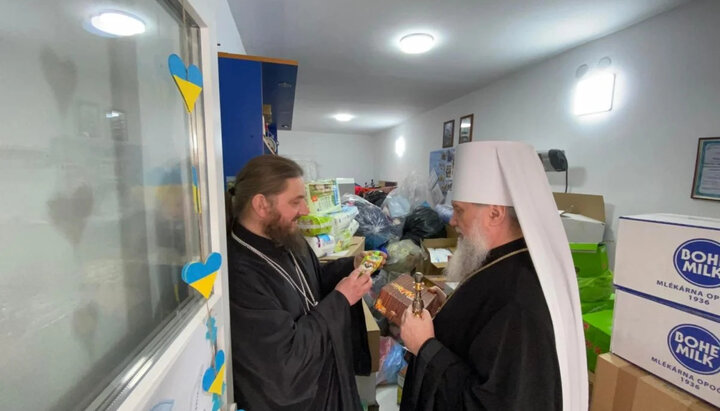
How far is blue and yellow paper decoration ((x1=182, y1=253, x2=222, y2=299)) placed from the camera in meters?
0.50

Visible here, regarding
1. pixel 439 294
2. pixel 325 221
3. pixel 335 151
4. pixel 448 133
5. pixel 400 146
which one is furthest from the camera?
pixel 335 151

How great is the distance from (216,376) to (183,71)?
594mm

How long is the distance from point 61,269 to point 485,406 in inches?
32.2

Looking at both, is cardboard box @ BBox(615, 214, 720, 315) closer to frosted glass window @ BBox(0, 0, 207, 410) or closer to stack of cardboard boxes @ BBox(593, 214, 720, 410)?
stack of cardboard boxes @ BBox(593, 214, 720, 410)

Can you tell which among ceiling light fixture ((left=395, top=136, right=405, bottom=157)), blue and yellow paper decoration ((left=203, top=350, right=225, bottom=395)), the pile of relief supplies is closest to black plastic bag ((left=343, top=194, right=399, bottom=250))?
the pile of relief supplies

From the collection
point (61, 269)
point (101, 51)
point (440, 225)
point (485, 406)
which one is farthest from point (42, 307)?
point (440, 225)

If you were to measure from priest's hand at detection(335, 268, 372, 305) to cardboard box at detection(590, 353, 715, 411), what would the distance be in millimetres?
928

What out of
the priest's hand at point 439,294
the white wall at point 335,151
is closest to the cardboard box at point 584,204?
the priest's hand at point 439,294

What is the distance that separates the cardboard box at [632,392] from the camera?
0.87m

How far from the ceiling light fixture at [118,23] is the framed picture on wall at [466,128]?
3417mm

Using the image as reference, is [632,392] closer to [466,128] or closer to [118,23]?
[118,23]

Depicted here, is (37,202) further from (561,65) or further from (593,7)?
(561,65)

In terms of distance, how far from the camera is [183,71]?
486mm

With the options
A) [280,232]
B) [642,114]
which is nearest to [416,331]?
[280,232]
